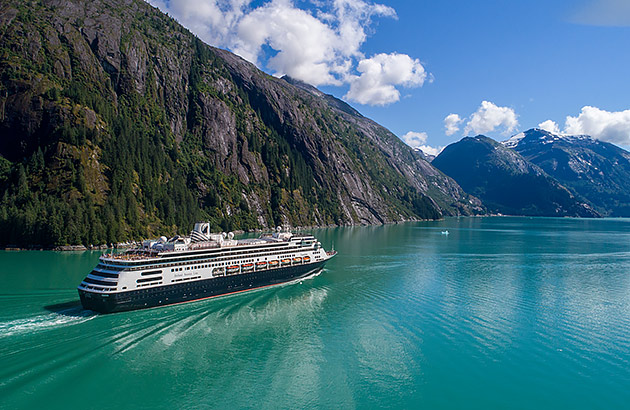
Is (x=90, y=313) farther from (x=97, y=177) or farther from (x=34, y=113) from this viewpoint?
(x=34, y=113)

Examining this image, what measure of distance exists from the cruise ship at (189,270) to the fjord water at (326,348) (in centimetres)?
223

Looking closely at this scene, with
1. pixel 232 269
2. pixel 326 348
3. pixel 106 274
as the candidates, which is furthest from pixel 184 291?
pixel 326 348

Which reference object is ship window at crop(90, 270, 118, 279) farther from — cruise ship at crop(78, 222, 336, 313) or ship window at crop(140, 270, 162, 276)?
ship window at crop(140, 270, 162, 276)

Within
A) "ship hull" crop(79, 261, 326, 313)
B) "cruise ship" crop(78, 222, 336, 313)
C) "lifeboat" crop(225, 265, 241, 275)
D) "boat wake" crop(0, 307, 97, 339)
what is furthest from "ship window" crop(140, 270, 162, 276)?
"lifeboat" crop(225, 265, 241, 275)

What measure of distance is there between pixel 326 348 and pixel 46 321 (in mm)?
35631

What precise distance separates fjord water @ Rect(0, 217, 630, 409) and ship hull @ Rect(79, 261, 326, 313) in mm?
1586

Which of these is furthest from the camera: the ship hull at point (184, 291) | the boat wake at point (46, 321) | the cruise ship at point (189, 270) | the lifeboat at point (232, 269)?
the lifeboat at point (232, 269)

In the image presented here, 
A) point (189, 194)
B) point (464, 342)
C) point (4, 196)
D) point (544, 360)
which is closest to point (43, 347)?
point (464, 342)

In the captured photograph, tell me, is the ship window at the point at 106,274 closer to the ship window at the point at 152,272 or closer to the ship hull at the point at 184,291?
the ship hull at the point at 184,291

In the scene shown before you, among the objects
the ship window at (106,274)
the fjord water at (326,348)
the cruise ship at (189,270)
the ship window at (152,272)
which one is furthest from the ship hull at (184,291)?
the ship window at (106,274)

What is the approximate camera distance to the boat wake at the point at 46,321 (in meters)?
43.4

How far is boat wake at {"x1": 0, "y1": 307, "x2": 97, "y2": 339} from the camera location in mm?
43406

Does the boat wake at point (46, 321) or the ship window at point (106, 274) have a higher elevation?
the ship window at point (106, 274)

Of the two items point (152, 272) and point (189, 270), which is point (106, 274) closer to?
point (152, 272)
